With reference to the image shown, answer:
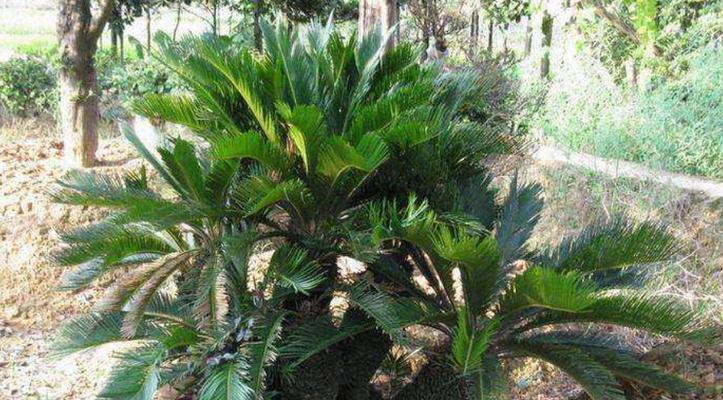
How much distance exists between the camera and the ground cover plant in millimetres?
3857

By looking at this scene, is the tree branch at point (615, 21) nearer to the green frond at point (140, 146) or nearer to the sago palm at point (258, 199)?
the sago palm at point (258, 199)

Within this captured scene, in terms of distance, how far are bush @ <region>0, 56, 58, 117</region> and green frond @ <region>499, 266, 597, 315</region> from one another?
961cm

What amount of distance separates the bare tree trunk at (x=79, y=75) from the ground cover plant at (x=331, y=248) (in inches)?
160

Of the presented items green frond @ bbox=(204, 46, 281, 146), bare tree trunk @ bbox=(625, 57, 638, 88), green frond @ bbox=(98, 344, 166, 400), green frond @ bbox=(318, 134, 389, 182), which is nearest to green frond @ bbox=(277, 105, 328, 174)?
green frond @ bbox=(318, 134, 389, 182)

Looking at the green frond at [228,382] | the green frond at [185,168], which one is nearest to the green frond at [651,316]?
the green frond at [228,382]

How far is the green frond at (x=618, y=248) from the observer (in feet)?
12.7

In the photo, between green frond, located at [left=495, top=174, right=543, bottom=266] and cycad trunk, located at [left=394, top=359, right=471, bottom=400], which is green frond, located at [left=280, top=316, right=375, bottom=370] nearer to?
cycad trunk, located at [left=394, top=359, right=471, bottom=400]

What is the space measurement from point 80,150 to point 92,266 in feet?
14.1

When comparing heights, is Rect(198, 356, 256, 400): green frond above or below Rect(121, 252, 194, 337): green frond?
below

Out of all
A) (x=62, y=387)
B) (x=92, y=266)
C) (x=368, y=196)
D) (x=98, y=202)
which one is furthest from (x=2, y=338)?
(x=368, y=196)

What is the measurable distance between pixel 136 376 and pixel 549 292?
Answer: 2332 mm

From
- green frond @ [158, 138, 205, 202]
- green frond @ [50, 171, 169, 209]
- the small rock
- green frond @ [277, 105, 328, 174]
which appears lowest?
the small rock

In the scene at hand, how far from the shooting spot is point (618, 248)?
3949 mm

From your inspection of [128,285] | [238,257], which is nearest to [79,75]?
[128,285]
